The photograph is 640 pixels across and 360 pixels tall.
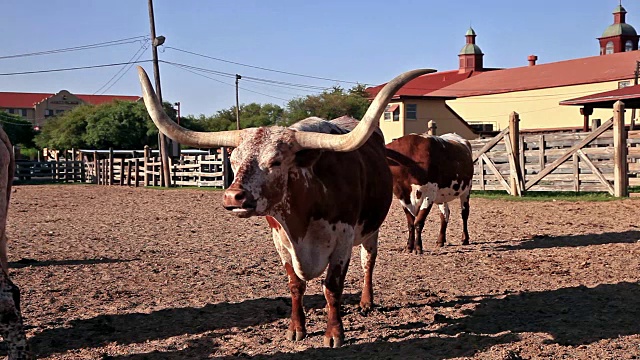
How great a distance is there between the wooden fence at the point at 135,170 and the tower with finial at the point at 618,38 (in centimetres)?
5993

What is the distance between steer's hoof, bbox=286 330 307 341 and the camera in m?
5.69

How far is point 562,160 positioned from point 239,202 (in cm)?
1482

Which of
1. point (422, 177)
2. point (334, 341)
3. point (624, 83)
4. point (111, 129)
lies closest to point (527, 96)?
point (624, 83)

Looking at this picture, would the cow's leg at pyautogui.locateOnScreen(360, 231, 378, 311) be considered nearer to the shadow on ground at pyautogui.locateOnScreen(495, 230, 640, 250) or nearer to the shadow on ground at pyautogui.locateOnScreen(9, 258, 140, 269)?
the shadow on ground at pyautogui.locateOnScreen(495, 230, 640, 250)

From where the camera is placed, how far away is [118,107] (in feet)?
193

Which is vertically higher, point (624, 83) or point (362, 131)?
point (624, 83)

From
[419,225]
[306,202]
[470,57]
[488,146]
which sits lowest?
[419,225]

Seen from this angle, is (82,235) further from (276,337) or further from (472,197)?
(472,197)

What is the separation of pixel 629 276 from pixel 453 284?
193cm

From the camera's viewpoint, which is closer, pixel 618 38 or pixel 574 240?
pixel 574 240

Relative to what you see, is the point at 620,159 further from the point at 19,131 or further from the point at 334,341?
the point at 19,131

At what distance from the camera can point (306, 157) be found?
5188 mm

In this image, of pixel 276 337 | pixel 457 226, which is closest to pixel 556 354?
pixel 276 337

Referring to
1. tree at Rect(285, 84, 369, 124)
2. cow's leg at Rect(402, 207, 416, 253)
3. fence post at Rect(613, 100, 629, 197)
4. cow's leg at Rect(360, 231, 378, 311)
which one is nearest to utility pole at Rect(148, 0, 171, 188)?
fence post at Rect(613, 100, 629, 197)
